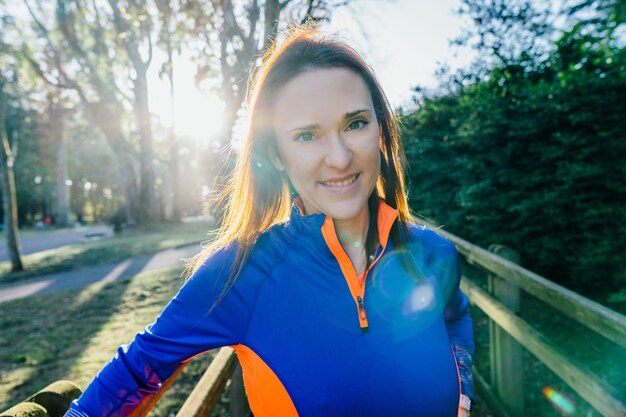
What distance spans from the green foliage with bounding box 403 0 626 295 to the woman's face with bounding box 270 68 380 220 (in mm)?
3564

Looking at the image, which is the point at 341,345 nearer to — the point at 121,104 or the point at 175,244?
the point at 175,244

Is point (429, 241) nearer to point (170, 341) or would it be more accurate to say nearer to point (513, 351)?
point (170, 341)

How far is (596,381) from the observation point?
1.72m

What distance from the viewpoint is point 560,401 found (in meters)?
3.45

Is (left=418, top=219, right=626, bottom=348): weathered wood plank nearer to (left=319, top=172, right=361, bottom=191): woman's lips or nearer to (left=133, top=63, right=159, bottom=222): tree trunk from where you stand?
(left=319, top=172, right=361, bottom=191): woman's lips

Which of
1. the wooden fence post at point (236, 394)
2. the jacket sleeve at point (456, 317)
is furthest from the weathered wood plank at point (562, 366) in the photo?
the wooden fence post at point (236, 394)

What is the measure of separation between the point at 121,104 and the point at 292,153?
21393 millimetres

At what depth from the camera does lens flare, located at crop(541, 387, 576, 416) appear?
331cm

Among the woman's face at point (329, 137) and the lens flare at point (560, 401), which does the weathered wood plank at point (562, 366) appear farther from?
the woman's face at point (329, 137)

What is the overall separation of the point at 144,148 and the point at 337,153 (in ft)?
70.9

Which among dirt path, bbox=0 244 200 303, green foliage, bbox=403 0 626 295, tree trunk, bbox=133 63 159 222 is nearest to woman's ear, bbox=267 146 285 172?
green foliage, bbox=403 0 626 295

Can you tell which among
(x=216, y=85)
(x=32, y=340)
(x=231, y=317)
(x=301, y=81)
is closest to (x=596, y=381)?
(x=231, y=317)

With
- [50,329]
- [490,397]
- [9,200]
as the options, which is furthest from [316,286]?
[9,200]

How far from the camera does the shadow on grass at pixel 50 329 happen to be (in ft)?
15.9
